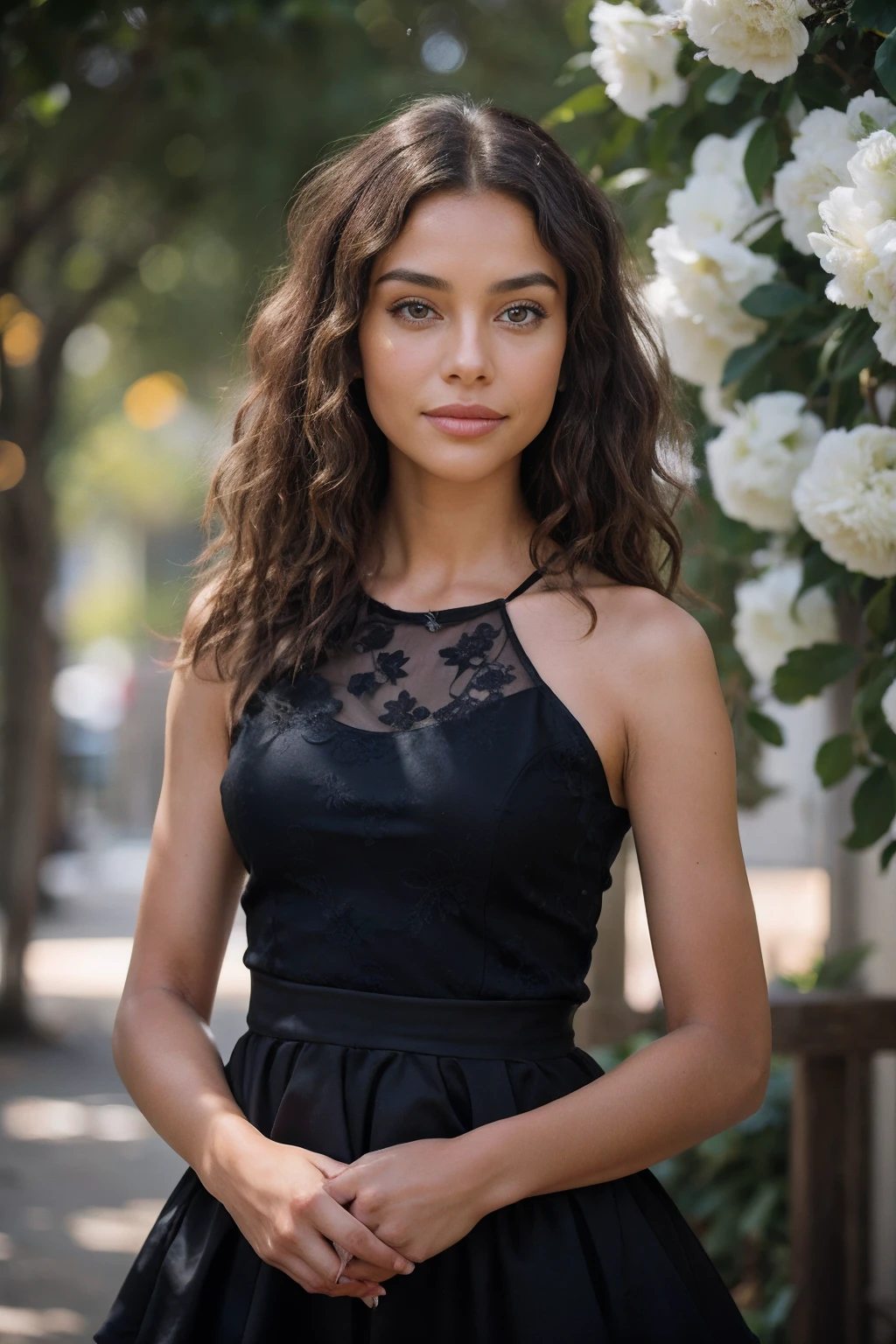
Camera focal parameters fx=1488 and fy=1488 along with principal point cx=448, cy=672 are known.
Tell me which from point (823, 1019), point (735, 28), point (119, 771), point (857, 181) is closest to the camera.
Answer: point (857, 181)

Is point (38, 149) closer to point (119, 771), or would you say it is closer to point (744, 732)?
point (744, 732)

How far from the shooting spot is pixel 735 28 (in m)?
1.94

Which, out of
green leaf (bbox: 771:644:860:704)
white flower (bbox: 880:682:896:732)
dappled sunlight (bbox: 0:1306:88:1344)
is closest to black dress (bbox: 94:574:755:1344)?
white flower (bbox: 880:682:896:732)

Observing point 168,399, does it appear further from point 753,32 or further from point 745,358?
point 753,32

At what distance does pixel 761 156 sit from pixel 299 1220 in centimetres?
160

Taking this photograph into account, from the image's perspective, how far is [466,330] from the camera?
1903 millimetres

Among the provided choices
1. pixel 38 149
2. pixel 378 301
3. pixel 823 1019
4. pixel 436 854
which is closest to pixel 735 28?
pixel 378 301

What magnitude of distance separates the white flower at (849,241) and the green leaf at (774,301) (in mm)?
438

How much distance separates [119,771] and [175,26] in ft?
104

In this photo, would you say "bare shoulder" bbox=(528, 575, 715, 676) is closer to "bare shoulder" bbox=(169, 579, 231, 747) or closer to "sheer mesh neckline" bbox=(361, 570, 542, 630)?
"sheer mesh neckline" bbox=(361, 570, 542, 630)

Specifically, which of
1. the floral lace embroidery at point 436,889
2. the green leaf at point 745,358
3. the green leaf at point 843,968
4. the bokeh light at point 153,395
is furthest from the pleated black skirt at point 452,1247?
the bokeh light at point 153,395

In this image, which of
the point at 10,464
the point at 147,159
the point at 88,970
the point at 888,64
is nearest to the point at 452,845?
the point at 888,64

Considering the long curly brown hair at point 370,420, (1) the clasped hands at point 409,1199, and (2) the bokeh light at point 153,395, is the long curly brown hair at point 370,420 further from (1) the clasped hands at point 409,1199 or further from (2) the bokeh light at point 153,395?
(2) the bokeh light at point 153,395

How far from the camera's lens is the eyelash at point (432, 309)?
6.43 ft
